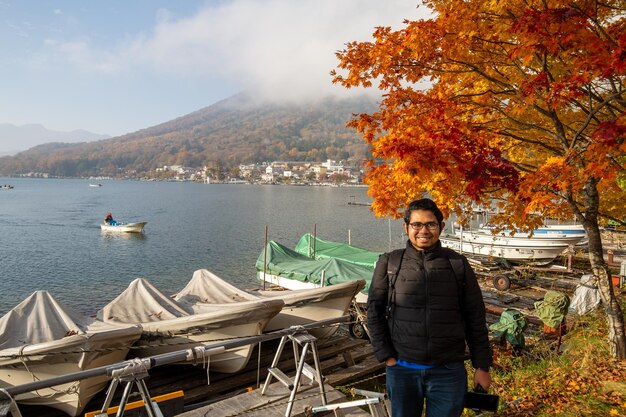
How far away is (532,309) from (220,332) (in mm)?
14268

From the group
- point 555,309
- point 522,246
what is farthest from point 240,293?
point 522,246

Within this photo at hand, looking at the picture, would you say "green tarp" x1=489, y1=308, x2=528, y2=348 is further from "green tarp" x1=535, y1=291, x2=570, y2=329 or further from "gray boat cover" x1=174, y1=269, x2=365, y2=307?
"gray boat cover" x1=174, y1=269, x2=365, y2=307

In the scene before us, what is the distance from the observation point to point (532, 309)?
17844 mm

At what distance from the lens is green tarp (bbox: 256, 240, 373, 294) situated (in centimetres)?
1903

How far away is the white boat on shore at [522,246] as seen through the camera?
28453mm

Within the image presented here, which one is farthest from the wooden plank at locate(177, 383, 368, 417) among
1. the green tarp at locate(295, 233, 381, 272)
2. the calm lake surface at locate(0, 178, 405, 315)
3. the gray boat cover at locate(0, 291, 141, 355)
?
the calm lake surface at locate(0, 178, 405, 315)

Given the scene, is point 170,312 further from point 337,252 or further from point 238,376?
point 337,252

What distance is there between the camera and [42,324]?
10281 millimetres

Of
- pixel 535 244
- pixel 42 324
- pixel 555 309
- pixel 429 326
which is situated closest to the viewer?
pixel 429 326

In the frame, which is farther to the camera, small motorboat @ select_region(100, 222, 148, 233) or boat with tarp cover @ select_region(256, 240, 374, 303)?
small motorboat @ select_region(100, 222, 148, 233)

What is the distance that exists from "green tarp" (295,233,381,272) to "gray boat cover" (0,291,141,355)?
42.4 ft

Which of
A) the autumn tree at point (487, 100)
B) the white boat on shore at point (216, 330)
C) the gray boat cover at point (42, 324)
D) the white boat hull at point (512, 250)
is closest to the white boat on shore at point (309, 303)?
the white boat on shore at point (216, 330)

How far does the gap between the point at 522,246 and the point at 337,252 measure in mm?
13873

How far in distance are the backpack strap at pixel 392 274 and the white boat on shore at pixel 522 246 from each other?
25.4 metres
